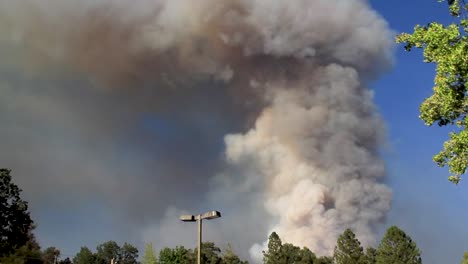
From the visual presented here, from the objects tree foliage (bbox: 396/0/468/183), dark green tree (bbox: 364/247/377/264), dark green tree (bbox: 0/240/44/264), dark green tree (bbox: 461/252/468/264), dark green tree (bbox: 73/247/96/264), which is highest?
dark green tree (bbox: 73/247/96/264)

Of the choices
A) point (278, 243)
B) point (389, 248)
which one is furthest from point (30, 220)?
point (389, 248)

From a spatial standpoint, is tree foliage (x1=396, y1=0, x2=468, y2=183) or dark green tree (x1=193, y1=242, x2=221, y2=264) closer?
tree foliage (x1=396, y1=0, x2=468, y2=183)

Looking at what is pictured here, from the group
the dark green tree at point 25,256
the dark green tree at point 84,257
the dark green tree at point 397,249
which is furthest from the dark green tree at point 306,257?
the dark green tree at point 84,257

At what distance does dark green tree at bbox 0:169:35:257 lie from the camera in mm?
59812

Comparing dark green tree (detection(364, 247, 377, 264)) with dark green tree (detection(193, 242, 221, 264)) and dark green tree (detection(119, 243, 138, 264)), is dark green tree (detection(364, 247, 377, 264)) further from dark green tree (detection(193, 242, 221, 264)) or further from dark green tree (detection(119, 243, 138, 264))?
dark green tree (detection(119, 243, 138, 264))

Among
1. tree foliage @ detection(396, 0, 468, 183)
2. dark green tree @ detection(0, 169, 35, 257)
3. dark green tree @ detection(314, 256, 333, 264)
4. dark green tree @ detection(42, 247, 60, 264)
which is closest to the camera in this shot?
tree foliage @ detection(396, 0, 468, 183)

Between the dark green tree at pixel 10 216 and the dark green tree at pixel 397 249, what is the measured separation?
53.2m

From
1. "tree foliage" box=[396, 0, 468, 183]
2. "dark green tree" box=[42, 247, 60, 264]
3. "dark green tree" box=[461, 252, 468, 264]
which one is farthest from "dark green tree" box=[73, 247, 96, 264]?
"tree foliage" box=[396, 0, 468, 183]

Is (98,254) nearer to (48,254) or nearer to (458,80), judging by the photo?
(48,254)

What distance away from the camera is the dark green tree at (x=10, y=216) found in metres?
59.8

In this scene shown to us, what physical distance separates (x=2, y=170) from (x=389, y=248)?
5773cm

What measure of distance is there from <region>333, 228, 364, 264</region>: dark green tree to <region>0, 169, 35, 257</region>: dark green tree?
51.5 meters

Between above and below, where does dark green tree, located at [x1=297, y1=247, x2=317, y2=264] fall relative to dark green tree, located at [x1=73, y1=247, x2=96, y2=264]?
below

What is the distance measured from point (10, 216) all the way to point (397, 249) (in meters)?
56.6
